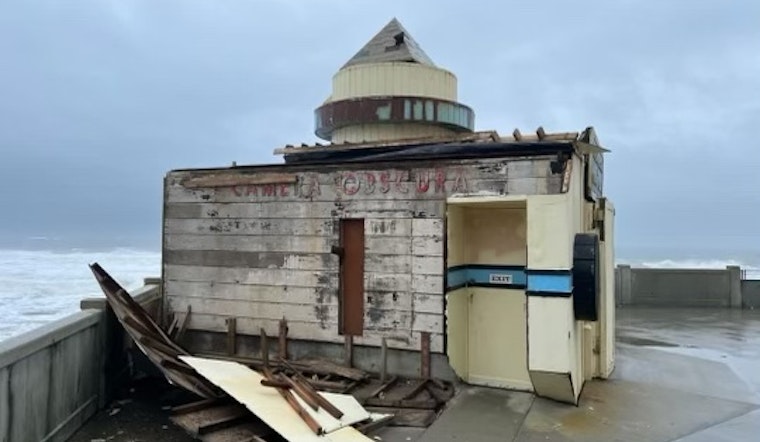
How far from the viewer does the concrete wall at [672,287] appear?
15281 millimetres

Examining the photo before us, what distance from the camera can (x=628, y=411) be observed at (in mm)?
5918

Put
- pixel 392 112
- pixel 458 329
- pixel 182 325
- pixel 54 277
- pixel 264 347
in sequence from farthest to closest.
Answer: pixel 54 277, pixel 392 112, pixel 182 325, pixel 264 347, pixel 458 329

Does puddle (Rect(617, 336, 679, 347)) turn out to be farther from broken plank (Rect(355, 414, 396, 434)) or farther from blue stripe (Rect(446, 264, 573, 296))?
Result: broken plank (Rect(355, 414, 396, 434))

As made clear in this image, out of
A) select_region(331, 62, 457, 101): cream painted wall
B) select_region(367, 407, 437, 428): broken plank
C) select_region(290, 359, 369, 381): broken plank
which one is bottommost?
select_region(367, 407, 437, 428): broken plank

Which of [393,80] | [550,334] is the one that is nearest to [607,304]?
[550,334]

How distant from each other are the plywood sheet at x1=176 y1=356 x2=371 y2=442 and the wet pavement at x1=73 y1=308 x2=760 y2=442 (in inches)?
15.5

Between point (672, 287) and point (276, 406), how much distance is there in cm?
1365

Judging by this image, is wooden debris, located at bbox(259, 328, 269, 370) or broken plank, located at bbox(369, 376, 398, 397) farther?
wooden debris, located at bbox(259, 328, 269, 370)

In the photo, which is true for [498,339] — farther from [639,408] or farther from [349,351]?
[349,351]

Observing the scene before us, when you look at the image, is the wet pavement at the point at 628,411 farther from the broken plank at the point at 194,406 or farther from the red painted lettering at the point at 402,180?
the red painted lettering at the point at 402,180

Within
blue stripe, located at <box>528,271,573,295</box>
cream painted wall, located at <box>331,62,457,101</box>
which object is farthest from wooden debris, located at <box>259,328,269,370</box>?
cream painted wall, located at <box>331,62,457,101</box>

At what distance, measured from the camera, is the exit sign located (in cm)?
671

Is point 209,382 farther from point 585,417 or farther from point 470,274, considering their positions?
point 585,417

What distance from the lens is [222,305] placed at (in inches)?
308
